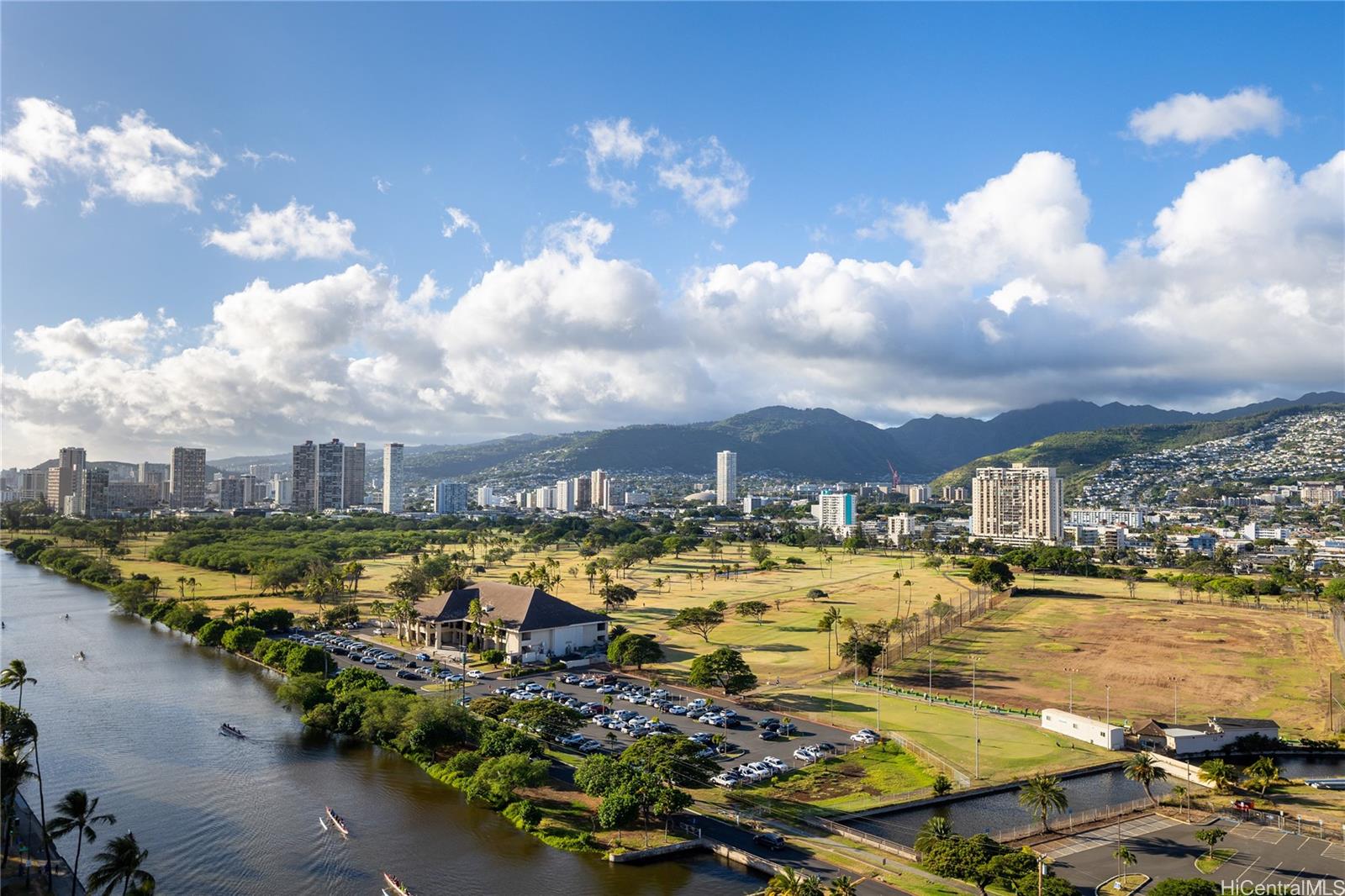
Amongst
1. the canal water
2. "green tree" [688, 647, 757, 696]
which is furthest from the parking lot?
the canal water

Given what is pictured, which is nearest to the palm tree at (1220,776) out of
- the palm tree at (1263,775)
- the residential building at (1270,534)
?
the palm tree at (1263,775)

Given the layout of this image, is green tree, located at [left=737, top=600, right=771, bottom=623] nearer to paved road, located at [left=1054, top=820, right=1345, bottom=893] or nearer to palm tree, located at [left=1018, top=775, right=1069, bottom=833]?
palm tree, located at [left=1018, top=775, right=1069, bottom=833]

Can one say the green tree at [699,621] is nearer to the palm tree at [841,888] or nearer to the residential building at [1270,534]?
the palm tree at [841,888]

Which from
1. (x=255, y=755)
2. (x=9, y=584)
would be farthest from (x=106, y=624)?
(x=255, y=755)

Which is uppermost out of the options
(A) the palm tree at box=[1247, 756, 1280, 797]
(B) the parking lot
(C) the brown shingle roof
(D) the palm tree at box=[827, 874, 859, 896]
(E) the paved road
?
(C) the brown shingle roof

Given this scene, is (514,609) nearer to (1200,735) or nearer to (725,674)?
(725,674)

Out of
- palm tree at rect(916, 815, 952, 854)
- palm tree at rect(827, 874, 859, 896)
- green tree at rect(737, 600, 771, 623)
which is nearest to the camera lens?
palm tree at rect(827, 874, 859, 896)
